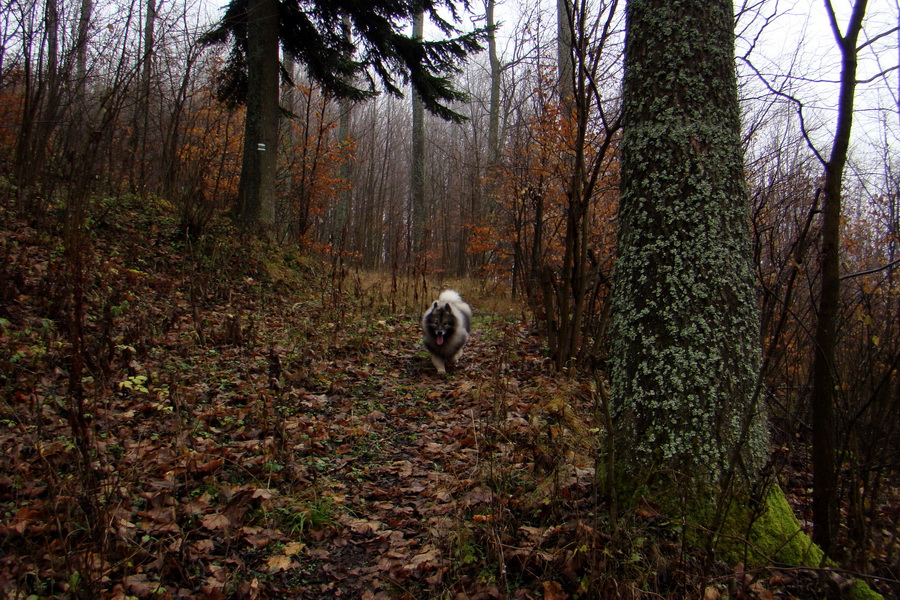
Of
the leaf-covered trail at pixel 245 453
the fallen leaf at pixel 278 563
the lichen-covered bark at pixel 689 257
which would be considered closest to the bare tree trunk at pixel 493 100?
the leaf-covered trail at pixel 245 453

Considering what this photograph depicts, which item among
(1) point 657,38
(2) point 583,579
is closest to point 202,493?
(2) point 583,579

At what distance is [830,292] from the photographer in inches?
105

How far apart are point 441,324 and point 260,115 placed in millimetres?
5863

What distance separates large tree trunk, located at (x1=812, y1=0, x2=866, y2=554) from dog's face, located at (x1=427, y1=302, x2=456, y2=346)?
14.2ft

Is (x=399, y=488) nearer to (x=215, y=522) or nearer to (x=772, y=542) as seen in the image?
(x=215, y=522)

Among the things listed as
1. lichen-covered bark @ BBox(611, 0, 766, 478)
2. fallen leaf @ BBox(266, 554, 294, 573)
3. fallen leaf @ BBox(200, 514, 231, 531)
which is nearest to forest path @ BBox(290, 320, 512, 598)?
fallen leaf @ BBox(266, 554, 294, 573)

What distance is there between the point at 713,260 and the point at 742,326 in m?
0.38

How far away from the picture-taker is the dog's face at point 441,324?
21.4 ft

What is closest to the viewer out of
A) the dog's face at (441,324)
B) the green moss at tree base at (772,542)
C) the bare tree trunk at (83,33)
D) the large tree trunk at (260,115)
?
the green moss at tree base at (772,542)

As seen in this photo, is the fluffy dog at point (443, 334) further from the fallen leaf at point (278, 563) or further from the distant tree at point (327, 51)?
the distant tree at point (327, 51)

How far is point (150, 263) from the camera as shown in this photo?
7.14 metres

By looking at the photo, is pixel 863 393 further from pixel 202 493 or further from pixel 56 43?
pixel 56 43

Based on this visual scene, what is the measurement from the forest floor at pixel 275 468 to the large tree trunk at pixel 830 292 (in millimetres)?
545

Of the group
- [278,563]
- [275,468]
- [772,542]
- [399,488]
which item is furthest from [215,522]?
[772,542]
